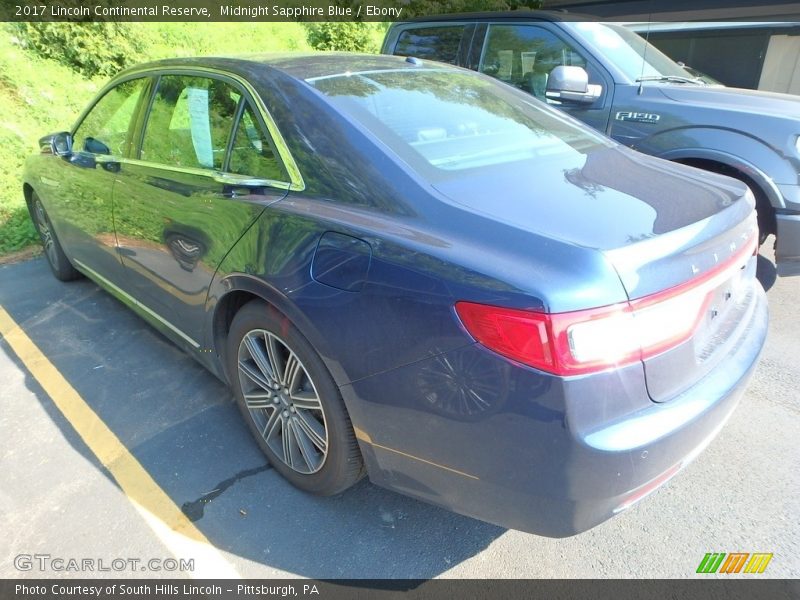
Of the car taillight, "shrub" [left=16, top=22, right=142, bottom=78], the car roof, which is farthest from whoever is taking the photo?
"shrub" [left=16, top=22, right=142, bottom=78]

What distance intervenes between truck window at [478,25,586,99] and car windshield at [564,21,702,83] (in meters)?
0.18

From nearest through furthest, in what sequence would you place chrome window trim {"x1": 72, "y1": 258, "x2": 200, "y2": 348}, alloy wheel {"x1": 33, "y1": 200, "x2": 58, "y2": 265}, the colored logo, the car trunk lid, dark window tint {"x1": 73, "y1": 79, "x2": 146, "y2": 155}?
the car trunk lid
the colored logo
chrome window trim {"x1": 72, "y1": 258, "x2": 200, "y2": 348}
dark window tint {"x1": 73, "y1": 79, "x2": 146, "y2": 155}
alloy wheel {"x1": 33, "y1": 200, "x2": 58, "y2": 265}

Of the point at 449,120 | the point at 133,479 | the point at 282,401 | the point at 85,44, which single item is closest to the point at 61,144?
the point at 133,479

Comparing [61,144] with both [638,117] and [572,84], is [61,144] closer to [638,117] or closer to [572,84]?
[572,84]

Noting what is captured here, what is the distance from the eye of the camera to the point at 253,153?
2387 millimetres

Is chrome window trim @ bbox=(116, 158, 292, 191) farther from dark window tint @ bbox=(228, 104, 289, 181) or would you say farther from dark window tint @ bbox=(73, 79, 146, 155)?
dark window tint @ bbox=(73, 79, 146, 155)

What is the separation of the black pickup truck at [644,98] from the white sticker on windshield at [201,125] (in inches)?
101

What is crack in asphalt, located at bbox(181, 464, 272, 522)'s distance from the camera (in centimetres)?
231

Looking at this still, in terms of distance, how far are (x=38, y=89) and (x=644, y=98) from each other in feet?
26.5

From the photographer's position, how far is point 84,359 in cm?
345

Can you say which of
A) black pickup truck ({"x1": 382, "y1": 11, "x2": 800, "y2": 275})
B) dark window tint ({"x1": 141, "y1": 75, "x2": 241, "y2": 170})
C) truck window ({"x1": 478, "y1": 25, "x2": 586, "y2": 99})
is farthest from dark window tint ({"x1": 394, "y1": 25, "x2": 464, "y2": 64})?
dark window tint ({"x1": 141, "y1": 75, "x2": 241, "y2": 170})

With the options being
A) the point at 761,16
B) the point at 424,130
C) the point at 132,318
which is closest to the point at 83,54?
the point at 132,318

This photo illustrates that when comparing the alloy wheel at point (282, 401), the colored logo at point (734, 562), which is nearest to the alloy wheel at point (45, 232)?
the alloy wheel at point (282, 401)

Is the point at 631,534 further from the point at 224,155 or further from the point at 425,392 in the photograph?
the point at 224,155
